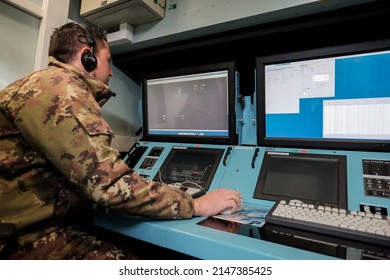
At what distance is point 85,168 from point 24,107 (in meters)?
0.25

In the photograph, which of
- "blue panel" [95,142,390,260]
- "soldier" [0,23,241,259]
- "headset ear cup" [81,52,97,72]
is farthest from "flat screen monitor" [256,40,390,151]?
"headset ear cup" [81,52,97,72]

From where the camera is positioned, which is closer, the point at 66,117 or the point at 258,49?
the point at 66,117

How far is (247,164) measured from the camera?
3.49 ft

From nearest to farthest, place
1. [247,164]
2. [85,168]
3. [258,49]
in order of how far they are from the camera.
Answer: [85,168], [247,164], [258,49]

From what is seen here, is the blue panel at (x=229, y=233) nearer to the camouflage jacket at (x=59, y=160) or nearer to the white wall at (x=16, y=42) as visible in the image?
the camouflage jacket at (x=59, y=160)

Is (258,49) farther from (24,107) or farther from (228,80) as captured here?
(24,107)

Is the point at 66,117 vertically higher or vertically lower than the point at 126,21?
lower

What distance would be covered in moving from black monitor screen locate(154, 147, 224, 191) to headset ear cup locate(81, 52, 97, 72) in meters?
0.55

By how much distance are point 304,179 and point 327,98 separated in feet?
1.15

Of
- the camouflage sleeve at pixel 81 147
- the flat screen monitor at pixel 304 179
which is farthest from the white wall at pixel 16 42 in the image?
the flat screen monitor at pixel 304 179

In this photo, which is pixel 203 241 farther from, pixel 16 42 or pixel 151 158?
pixel 16 42

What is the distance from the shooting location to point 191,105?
1.37m

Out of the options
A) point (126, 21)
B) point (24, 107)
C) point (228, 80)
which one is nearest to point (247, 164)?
point (228, 80)

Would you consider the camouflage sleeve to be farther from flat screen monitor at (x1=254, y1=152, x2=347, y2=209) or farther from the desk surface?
flat screen monitor at (x1=254, y1=152, x2=347, y2=209)
